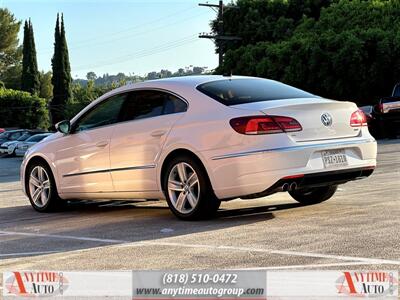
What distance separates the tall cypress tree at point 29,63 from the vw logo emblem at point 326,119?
71.1 meters

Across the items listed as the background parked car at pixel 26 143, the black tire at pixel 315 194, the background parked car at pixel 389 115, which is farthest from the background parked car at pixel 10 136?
the black tire at pixel 315 194

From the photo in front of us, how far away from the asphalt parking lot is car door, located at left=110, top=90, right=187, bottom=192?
467 mm

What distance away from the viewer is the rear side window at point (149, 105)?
25.4 ft

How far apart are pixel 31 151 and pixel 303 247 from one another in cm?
495

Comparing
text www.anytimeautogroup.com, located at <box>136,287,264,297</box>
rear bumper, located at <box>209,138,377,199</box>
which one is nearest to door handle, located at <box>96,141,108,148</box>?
rear bumper, located at <box>209,138,377,199</box>

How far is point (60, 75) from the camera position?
246 feet

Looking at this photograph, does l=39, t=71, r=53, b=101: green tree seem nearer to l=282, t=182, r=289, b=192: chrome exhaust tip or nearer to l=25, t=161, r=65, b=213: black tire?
l=25, t=161, r=65, b=213: black tire

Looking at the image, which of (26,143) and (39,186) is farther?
(26,143)

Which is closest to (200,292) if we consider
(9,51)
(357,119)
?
(357,119)

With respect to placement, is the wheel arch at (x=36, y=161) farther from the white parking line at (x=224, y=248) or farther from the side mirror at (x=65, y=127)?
the white parking line at (x=224, y=248)

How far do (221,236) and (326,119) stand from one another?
1.75 m

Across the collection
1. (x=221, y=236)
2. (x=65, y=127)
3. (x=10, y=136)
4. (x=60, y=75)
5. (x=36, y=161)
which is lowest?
(x=10, y=136)

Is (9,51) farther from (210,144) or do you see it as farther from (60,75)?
(210,144)

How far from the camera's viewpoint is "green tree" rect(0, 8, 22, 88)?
3425 inches
